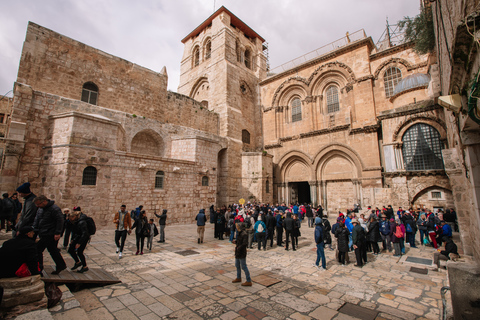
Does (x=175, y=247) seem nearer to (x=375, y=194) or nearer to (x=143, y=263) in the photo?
(x=143, y=263)

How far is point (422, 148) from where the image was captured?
13.4 meters

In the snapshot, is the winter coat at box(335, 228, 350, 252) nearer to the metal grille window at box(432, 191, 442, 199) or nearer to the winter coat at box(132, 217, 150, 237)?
the winter coat at box(132, 217, 150, 237)

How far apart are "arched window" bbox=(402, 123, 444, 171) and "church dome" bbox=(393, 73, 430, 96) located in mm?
2441

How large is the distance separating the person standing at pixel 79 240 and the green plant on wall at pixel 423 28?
14.5 metres

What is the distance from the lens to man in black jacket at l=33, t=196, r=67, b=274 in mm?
4117

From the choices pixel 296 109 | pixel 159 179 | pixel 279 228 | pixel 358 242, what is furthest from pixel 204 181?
pixel 296 109

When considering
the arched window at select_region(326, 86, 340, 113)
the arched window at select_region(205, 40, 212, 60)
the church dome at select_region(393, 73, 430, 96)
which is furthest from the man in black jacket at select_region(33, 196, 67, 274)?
the arched window at select_region(205, 40, 212, 60)

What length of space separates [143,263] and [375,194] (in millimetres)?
14181

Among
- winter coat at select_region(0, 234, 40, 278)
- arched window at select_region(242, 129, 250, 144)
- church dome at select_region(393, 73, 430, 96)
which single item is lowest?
winter coat at select_region(0, 234, 40, 278)

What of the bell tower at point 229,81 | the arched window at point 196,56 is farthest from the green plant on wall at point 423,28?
the arched window at point 196,56

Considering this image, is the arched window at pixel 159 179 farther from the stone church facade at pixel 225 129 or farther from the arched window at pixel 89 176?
the arched window at pixel 89 176

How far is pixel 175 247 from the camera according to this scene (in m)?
7.68

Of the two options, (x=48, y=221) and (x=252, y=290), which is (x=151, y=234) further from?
(x=252, y=290)

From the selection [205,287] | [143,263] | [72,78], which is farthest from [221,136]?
[205,287]
